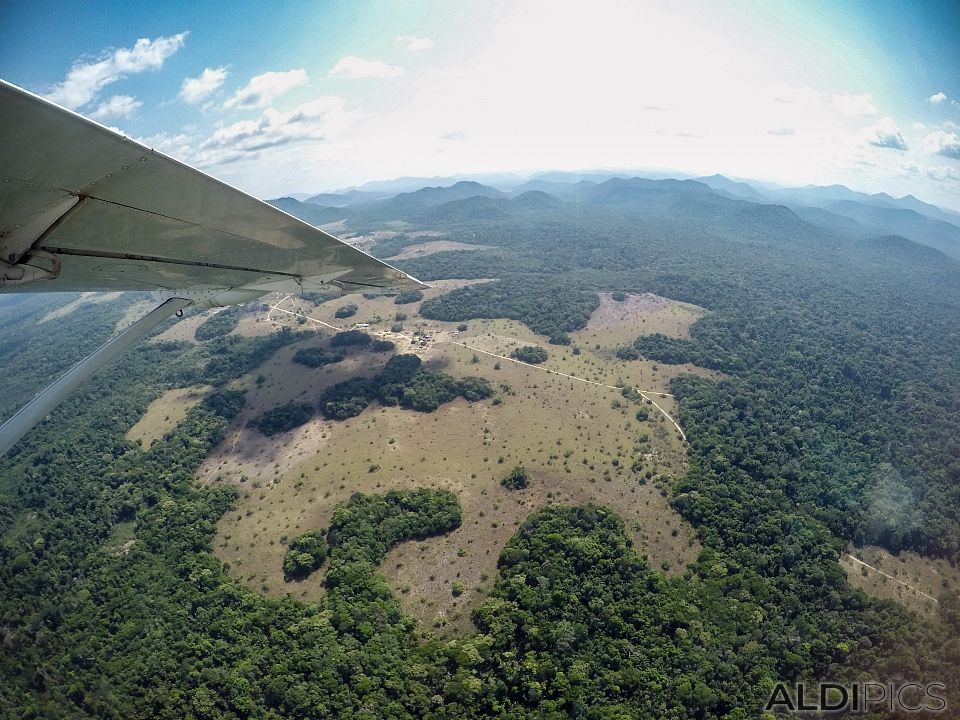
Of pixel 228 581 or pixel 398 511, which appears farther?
pixel 398 511

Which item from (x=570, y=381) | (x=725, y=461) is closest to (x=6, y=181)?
(x=725, y=461)

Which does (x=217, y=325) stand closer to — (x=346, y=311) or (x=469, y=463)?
(x=346, y=311)

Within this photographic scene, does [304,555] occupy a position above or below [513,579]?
above

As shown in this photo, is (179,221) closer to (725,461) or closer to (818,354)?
(725,461)

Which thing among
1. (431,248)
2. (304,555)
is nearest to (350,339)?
(304,555)

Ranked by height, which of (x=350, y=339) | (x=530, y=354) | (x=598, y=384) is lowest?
(x=598, y=384)

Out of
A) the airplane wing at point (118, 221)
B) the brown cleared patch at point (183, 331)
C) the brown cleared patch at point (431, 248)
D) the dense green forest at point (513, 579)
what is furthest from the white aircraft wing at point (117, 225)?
the brown cleared patch at point (431, 248)

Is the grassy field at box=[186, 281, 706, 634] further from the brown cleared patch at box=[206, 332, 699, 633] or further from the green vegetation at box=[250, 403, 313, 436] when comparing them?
the green vegetation at box=[250, 403, 313, 436]
